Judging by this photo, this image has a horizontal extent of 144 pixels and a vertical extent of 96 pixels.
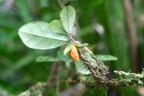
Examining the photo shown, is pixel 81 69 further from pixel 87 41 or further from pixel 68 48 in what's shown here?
pixel 87 41

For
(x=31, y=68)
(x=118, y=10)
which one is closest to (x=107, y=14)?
(x=118, y=10)

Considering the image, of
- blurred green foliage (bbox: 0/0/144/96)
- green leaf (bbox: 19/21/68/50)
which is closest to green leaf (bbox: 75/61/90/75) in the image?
green leaf (bbox: 19/21/68/50)

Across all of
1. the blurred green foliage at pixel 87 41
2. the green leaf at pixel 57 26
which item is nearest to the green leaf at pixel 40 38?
the green leaf at pixel 57 26

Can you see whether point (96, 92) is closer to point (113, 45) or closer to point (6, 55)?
point (113, 45)

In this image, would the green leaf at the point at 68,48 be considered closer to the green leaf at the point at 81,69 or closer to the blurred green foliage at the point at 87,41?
the green leaf at the point at 81,69

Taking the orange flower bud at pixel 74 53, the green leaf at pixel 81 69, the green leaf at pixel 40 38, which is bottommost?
the orange flower bud at pixel 74 53

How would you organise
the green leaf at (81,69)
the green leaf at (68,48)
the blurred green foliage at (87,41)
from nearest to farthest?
the green leaf at (68,48) < the green leaf at (81,69) < the blurred green foliage at (87,41)

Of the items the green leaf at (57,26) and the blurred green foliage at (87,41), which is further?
the blurred green foliage at (87,41)
